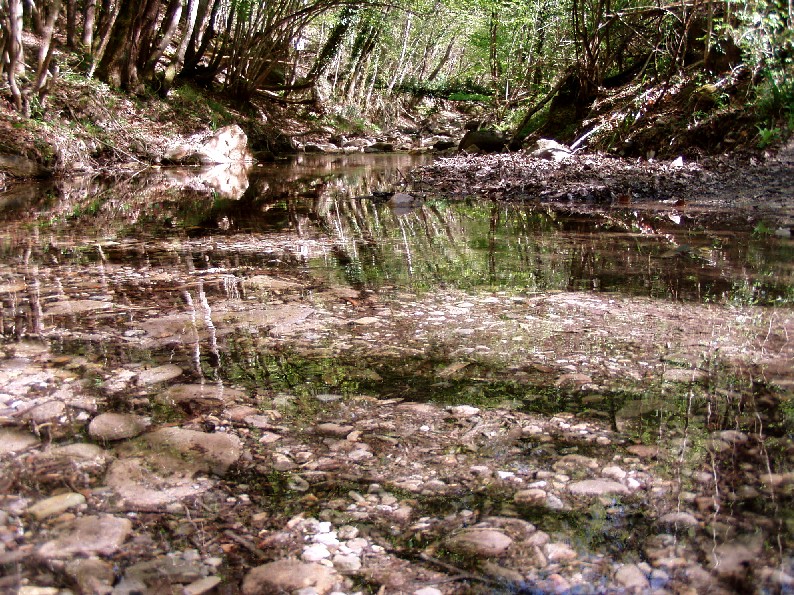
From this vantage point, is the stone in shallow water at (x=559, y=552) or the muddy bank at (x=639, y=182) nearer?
the stone in shallow water at (x=559, y=552)

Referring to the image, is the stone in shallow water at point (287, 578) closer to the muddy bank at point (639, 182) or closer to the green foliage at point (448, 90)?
the muddy bank at point (639, 182)

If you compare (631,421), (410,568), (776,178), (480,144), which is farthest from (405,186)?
(410,568)

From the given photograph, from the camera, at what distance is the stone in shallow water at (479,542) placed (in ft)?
4.48

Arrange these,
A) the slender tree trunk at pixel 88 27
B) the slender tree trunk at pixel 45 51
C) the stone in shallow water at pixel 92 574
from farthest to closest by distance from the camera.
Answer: the slender tree trunk at pixel 88 27
the slender tree trunk at pixel 45 51
the stone in shallow water at pixel 92 574

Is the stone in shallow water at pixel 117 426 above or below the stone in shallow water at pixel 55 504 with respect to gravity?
above

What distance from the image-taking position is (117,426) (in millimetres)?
1885

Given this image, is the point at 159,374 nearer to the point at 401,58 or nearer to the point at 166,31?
the point at 166,31

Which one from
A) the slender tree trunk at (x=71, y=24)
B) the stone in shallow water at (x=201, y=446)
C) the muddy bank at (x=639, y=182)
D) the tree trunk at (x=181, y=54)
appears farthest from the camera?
the tree trunk at (x=181, y=54)

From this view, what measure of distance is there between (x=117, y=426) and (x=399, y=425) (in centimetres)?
80

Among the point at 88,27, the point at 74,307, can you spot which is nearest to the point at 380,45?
the point at 88,27

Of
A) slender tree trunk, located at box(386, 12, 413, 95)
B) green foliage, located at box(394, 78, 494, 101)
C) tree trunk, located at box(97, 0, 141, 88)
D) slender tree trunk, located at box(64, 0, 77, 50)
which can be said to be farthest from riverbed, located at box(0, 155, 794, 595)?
green foliage, located at box(394, 78, 494, 101)

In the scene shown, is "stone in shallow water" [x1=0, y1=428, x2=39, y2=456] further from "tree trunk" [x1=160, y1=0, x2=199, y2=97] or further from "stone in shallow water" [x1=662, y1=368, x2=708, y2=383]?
"tree trunk" [x1=160, y1=0, x2=199, y2=97]

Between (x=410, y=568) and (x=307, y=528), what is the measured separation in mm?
253

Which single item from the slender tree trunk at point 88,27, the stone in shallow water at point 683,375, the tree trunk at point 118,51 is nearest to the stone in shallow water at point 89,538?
the stone in shallow water at point 683,375
